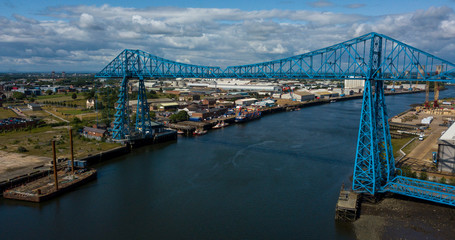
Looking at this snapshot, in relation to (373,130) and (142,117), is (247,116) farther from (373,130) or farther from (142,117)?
(373,130)

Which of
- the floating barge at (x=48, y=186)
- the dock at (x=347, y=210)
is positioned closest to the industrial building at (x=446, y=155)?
the dock at (x=347, y=210)

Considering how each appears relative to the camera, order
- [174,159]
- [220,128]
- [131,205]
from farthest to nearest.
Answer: [220,128], [174,159], [131,205]

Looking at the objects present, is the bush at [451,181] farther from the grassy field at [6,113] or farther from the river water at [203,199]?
the grassy field at [6,113]

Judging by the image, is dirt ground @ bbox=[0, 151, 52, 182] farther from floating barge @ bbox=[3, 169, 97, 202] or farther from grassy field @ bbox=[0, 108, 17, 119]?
→ grassy field @ bbox=[0, 108, 17, 119]

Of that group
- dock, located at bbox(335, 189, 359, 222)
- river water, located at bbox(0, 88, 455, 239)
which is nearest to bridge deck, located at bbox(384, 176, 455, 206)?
dock, located at bbox(335, 189, 359, 222)

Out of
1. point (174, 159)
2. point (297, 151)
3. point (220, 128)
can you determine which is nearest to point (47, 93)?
point (220, 128)

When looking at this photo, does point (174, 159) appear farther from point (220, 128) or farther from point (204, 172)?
point (220, 128)
